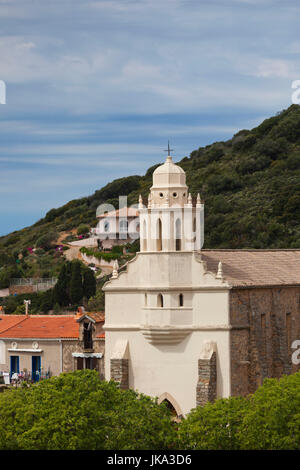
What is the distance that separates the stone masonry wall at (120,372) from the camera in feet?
168

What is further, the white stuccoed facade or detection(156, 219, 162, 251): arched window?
detection(156, 219, 162, 251): arched window

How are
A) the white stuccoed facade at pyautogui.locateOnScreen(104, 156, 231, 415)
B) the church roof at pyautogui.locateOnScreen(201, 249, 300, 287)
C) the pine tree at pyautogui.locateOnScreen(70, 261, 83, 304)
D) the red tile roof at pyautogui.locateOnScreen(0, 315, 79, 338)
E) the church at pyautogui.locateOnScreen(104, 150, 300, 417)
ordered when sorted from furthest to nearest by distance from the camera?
the pine tree at pyautogui.locateOnScreen(70, 261, 83, 304) → the red tile roof at pyautogui.locateOnScreen(0, 315, 79, 338) → the church roof at pyautogui.locateOnScreen(201, 249, 300, 287) → the white stuccoed facade at pyautogui.locateOnScreen(104, 156, 231, 415) → the church at pyautogui.locateOnScreen(104, 150, 300, 417)

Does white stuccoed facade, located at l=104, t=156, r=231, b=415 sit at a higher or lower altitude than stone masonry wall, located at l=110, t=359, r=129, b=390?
higher

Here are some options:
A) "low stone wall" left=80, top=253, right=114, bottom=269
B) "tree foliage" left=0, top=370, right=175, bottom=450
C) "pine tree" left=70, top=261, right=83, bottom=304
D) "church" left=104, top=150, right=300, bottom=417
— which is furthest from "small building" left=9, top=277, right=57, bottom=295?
"tree foliage" left=0, top=370, right=175, bottom=450

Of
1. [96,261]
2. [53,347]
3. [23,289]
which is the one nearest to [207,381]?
[53,347]

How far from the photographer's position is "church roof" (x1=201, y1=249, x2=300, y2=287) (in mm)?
51375

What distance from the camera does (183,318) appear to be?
165 feet

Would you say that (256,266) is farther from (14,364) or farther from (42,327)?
(14,364)

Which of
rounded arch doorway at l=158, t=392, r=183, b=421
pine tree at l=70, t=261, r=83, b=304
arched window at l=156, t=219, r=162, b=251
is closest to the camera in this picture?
rounded arch doorway at l=158, t=392, r=183, b=421

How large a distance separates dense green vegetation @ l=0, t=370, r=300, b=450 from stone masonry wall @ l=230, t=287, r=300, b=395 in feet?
19.8

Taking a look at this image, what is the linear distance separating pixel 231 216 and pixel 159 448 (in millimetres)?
63474

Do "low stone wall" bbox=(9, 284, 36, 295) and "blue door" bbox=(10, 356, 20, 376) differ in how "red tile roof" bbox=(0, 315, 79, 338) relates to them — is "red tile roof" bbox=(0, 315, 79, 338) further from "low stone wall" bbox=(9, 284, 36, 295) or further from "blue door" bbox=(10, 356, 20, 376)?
"low stone wall" bbox=(9, 284, 36, 295)

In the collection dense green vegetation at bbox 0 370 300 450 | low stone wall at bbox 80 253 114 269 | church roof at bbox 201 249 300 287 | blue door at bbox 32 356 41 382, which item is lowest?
blue door at bbox 32 356 41 382
